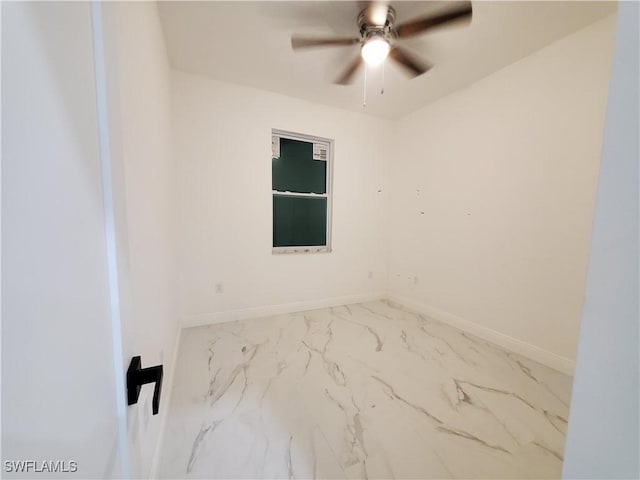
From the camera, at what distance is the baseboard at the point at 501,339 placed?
1.93 m

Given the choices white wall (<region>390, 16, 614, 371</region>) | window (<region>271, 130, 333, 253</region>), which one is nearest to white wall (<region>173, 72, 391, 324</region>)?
window (<region>271, 130, 333, 253</region>)

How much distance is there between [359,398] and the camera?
1.58 m

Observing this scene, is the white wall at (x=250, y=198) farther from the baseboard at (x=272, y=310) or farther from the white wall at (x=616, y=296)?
the white wall at (x=616, y=296)

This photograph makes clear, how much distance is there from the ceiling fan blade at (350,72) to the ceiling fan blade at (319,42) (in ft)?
0.69

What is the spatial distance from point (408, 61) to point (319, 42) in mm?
729

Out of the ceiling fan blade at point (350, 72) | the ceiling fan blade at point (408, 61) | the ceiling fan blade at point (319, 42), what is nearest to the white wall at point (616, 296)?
the ceiling fan blade at point (319, 42)

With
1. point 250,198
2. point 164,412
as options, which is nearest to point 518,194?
point 250,198

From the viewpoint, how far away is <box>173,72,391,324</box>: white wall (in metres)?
2.50

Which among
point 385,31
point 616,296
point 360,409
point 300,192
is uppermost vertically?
point 385,31

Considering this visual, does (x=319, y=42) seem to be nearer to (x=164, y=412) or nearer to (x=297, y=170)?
(x=297, y=170)

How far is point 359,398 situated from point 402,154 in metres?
2.95

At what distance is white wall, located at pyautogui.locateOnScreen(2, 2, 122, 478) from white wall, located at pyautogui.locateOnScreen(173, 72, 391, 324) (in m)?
2.41

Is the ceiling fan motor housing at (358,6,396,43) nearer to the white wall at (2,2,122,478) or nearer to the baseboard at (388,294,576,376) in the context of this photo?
the white wall at (2,2,122,478)

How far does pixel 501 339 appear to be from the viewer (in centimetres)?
228
